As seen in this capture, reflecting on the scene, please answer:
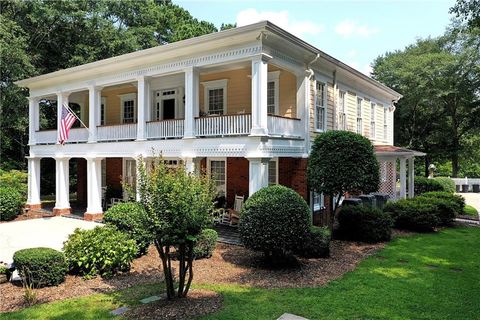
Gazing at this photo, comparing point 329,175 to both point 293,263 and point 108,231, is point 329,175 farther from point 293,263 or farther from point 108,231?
point 108,231

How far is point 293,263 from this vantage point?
9.58 m

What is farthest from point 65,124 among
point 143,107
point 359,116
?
point 359,116

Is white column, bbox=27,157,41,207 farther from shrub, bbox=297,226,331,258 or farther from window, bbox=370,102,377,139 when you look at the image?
window, bbox=370,102,377,139

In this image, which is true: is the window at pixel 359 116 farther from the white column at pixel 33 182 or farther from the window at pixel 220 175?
the white column at pixel 33 182

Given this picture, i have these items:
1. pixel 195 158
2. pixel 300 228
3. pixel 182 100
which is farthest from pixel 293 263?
pixel 182 100

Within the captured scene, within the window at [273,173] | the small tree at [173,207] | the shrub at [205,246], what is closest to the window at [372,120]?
the window at [273,173]

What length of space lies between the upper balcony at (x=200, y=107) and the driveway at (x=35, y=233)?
400 cm

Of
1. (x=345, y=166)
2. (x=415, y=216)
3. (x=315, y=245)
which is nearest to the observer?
(x=315, y=245)

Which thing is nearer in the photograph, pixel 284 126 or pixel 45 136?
pixel 284 126

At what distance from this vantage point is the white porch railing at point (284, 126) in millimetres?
12125

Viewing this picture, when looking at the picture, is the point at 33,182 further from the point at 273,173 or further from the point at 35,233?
the point at 273,173

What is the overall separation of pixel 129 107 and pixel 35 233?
8.69 m

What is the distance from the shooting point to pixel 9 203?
1759 centimetres

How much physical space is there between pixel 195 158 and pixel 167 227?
7134 millimetres
